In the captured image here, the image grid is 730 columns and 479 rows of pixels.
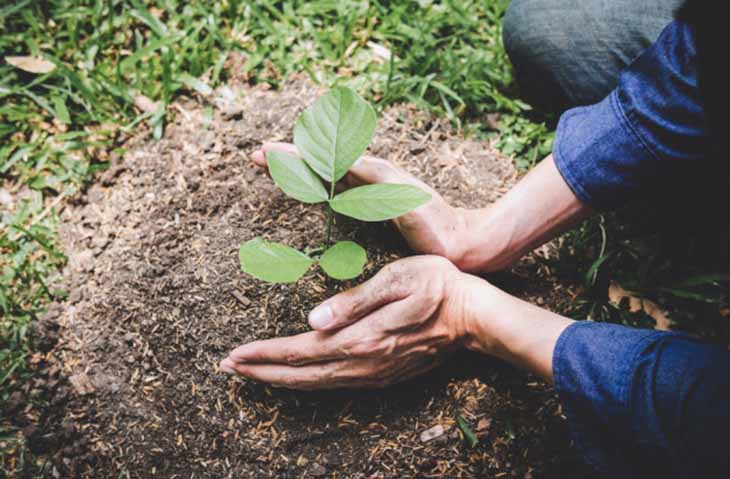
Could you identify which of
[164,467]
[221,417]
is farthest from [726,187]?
[164,467]

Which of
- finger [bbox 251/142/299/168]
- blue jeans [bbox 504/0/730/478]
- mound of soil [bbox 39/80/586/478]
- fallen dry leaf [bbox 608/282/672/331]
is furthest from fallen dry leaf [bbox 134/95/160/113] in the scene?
fallen dry leaf [bbox 608/282/672/331]

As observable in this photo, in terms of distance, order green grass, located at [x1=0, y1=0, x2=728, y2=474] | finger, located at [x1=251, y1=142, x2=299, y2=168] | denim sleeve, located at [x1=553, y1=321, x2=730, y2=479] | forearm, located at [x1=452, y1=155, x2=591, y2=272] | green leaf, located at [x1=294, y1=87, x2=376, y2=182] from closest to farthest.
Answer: denim sleeve, located at [x1=553, y1=321, x2=730, y2=479] < green leaf, located at [x1=294, y1=87, x2=376, y2=182] < forearm, located at [x1=452, y1=155, x2=591, y2=272] < finger, located at [x1=251, y1=142, x2=299, y2=168] < green grass, located at [x1=0, y1=0, x2=728, y2=474]

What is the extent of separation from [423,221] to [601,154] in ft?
1.38

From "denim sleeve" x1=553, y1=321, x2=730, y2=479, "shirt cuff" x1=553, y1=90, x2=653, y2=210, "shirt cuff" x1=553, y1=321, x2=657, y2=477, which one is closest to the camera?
"denim sleeve" x1=553, y1=321, x2=730, y2=479

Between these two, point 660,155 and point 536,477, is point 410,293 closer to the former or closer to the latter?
point 536,477

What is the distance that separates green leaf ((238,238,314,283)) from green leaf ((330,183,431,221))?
0.13 meters

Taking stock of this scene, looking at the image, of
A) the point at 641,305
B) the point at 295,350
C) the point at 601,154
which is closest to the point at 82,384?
the point at 295,350

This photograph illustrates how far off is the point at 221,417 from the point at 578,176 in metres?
0.98

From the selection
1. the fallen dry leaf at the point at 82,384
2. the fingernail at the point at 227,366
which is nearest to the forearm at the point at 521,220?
the fingernail at the point at 227,366

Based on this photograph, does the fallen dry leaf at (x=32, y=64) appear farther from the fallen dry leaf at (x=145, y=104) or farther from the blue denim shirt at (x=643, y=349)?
the blue denim shirt at (x=643, y=349)

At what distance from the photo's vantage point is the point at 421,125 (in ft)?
5.48

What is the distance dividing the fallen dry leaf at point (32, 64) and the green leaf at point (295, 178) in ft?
3.38

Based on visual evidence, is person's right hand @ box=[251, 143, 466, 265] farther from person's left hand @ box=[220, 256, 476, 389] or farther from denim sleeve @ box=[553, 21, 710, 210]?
denim sleeve @ box=[553, 21, 710, 210]

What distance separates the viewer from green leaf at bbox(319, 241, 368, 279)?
1067 millimetres
